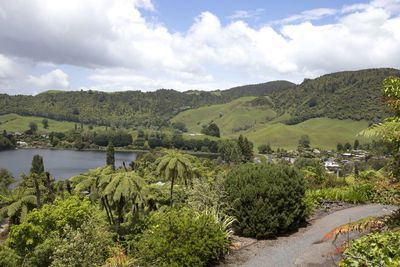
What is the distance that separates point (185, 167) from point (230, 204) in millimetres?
5444

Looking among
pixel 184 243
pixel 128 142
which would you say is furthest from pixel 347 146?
pixel 184 243

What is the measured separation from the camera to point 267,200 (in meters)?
11.5

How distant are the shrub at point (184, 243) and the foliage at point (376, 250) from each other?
4546 millimetres

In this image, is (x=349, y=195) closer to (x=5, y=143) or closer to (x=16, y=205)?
(x=16, y=205)

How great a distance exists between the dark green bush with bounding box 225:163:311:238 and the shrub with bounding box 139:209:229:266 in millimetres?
2144

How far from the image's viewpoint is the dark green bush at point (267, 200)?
11.5 m

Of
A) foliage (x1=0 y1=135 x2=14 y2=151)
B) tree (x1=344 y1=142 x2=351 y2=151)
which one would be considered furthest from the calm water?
tree (x1=344 y1=142 x2=351 y2=151)

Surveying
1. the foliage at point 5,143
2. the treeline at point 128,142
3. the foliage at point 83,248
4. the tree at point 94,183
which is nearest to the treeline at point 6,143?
the foliage at point 5,143

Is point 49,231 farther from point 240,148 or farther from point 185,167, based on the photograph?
point 240,148

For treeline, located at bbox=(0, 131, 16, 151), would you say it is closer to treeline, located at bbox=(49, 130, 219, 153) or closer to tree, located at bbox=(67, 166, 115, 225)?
treeline, located at bbox=(49, 130, 219, 153)

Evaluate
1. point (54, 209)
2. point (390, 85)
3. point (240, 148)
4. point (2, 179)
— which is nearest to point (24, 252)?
point (54, 209)

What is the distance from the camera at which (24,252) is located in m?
10.7

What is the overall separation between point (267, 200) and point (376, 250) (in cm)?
629

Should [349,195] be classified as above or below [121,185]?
below
